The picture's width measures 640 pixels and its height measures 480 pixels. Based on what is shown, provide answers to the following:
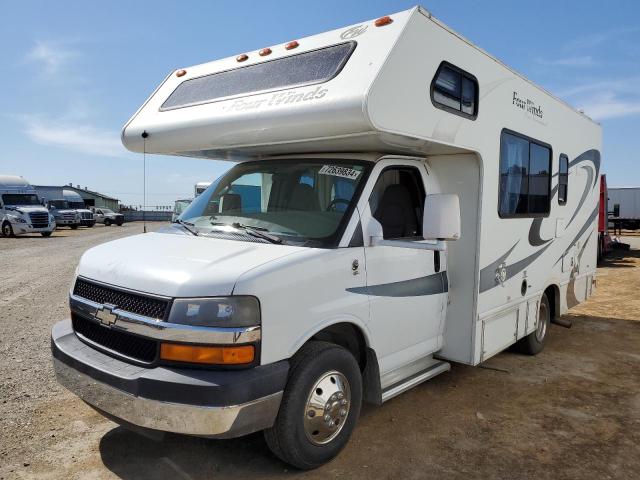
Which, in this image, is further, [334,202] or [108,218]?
[108,218]

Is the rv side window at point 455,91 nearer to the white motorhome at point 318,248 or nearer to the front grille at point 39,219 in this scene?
the white motorhome at point 318,248

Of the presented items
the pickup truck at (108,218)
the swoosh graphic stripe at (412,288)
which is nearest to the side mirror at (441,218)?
the swoosh graphic stripe at (412,288)

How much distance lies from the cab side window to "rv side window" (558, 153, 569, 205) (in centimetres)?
281

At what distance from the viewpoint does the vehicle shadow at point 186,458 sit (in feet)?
11.0

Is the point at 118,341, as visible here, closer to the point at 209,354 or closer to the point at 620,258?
the point at 209,354

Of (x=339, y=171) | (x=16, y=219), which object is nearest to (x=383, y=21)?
(x=339, y=171)

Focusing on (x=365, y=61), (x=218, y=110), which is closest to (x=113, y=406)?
(x=218, y=110)

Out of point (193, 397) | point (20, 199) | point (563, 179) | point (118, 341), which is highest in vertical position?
point (563, 179)

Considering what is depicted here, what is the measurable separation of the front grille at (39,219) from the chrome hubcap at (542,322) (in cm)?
2475

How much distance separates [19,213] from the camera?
24875mm

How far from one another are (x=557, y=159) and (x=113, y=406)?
542 cm

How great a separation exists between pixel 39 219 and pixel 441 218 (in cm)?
2591

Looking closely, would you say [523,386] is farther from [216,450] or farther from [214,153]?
[214,153]

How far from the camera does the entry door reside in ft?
12.3
